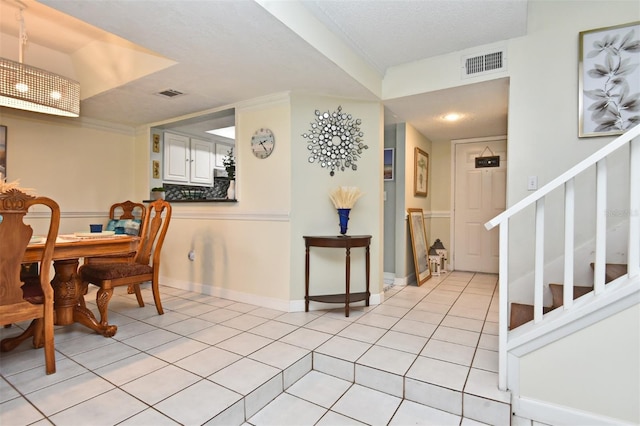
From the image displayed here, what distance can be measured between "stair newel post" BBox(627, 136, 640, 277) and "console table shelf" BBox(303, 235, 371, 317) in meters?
1.86

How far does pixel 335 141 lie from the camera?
10.7ft

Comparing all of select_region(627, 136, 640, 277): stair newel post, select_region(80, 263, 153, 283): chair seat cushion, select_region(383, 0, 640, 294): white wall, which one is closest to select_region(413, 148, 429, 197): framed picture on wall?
select_region(383, 0, 640, 294): white wall

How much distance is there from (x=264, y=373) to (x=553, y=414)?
157 cm

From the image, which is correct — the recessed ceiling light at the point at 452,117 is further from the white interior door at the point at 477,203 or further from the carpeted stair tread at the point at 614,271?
the carpeted stair tread at the point at 614,271

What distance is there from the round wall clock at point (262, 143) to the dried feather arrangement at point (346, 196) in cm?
83

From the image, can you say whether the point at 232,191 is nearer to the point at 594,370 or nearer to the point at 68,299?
the point at 68,299

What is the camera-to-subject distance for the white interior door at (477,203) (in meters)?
4.75

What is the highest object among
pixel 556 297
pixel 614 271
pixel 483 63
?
pixel 483 63

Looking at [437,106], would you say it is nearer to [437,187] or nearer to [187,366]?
[437,187]

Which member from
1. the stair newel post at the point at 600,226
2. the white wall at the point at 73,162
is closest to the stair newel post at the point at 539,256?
the stair newel post at the point at 600,226

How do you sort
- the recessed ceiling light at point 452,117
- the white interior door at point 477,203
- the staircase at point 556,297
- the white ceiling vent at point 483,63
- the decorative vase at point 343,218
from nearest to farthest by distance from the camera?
1. the staircase at point 556,297
2. the white ceiling vent at point 483,63
3. the decorative vase at point 343,218
4. the recessed ceiling light at point 452,117
5. the white interior door at point 477,203

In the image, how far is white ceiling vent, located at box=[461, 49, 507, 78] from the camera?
2.73 m

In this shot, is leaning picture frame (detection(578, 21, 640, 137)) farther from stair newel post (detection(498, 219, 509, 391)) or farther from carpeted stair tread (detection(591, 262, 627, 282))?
stair newel post (detection(498, 219, 509, 391))

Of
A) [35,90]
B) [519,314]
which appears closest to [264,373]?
[519,314]
